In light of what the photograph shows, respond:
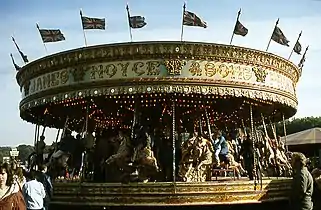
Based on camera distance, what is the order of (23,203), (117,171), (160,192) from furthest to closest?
(117,171) < (160,192) < (23,203)

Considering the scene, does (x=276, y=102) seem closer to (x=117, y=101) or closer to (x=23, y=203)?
(x=117, y=101)

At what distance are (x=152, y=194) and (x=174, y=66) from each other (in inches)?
135

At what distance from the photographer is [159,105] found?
47.6 feet

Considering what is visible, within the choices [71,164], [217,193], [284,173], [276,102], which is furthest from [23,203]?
[284,173]

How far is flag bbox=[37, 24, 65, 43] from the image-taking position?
14242 millimetres

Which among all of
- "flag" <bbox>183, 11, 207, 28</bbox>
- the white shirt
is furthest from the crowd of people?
"flag" <bbox>183, 11, 207, 28</bbox>

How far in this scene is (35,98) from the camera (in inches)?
537

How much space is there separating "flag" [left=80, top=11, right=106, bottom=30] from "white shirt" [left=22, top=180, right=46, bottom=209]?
730cm

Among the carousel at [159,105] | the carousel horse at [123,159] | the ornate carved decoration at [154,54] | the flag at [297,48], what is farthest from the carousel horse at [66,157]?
the flag at [297,48]

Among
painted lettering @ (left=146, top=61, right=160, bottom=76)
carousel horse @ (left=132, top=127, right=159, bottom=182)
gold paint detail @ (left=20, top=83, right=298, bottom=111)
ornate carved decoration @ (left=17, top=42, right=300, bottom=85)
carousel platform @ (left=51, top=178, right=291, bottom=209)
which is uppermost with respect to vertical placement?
ornate carved decoration @ (left=17, top=42, right=300, bottom=85)

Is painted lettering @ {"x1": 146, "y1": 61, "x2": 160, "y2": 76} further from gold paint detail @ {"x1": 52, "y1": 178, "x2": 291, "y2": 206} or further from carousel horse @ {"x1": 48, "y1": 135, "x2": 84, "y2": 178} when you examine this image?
carousel horse @ {"x1": 48, "y1": 135, "x2": 84, "y2": 178}

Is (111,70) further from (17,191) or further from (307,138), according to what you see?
(307,138)

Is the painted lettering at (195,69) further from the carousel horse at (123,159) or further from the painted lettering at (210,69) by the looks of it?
the carousel horse at (123,159)

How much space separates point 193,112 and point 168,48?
485cm
